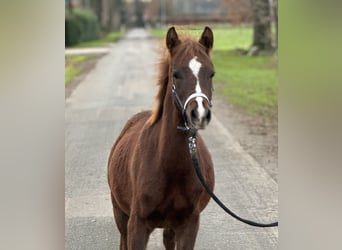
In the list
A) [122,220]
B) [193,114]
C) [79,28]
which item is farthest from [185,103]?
[79,28]

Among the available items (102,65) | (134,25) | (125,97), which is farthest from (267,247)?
(134,25)

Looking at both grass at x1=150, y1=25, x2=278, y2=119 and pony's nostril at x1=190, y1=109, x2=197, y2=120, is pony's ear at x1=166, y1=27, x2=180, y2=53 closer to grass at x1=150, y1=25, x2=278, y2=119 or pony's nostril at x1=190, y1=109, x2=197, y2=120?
pony's nostril at x1=190, y1=109, x2=197, y2=120

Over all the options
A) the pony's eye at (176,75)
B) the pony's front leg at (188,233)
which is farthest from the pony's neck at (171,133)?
the pony's front leg at (188,233)

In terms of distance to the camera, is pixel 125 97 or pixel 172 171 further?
pixel 125 97

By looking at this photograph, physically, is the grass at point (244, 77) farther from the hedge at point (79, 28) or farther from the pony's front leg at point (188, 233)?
the hedge at point (79, 28)

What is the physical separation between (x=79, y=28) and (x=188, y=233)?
2073 cm

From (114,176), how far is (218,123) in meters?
4.93

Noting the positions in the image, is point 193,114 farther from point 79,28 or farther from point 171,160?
point 79,28

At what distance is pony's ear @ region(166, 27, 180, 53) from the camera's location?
2.59 meters

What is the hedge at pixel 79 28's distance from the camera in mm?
21016

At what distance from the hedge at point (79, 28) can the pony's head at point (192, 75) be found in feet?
55.1

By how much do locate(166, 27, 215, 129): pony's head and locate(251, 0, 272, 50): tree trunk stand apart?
1243 centimetres

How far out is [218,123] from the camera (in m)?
7.97
